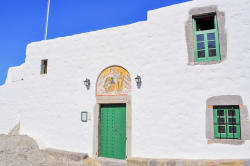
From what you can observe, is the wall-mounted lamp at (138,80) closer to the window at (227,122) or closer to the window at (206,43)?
the window at (206,43)

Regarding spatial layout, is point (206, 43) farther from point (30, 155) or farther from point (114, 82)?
point (30, 155)

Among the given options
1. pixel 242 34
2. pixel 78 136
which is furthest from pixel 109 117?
pixel 242 34

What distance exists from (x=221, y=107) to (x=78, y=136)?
4.48 m

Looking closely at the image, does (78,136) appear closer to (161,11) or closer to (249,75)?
(161,11)

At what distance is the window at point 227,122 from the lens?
5441 millimetres

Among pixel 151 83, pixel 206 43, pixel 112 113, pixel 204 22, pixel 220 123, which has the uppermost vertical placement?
pixel 204 22

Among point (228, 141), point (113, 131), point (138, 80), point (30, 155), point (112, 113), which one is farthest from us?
point (30, 155)

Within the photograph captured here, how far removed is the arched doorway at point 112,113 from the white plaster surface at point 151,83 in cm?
21

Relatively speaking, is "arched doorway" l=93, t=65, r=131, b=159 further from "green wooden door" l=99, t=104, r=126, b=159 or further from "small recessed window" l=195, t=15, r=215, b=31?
"small recessed window" l=195, t=15, r=215, b=31

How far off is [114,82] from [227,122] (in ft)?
11.1

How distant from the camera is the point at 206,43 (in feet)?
19.8

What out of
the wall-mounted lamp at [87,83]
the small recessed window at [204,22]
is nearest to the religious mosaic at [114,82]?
the wall-mounted lamp at [87,83]

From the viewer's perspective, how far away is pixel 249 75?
17.9ft

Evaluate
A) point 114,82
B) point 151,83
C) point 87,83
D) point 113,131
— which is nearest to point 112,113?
point 113,131
